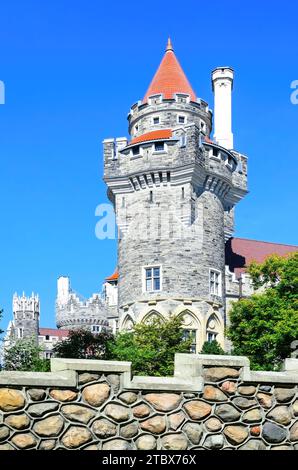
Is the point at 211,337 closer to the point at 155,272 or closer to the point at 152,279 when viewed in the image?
the point at 152,279

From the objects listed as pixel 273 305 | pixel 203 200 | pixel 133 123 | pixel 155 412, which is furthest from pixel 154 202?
pixel 155 412

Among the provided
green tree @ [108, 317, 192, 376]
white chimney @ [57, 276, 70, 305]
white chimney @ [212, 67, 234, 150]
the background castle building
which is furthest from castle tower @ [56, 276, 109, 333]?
green tree @ [108, 317, 192, 376]

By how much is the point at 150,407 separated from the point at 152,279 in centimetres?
3776

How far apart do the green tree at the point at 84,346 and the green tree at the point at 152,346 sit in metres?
0.64

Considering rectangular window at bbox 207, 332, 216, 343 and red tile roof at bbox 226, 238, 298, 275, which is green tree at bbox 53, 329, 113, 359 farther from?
red tile roof at bbox 226, 238, 298, 275

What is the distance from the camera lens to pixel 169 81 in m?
52.7

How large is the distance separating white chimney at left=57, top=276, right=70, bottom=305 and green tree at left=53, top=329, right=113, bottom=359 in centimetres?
4377

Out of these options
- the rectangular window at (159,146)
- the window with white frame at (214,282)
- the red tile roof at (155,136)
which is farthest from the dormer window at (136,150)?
the window with white frame at (214,282)

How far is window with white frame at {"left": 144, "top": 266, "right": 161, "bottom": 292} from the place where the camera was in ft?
150

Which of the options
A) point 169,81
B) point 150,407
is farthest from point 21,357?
point 150,407

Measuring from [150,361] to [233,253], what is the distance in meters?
21.8

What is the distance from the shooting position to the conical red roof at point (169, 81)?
5144cm

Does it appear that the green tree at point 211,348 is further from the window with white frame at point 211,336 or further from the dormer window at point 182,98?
the dormer window at point 182,98
